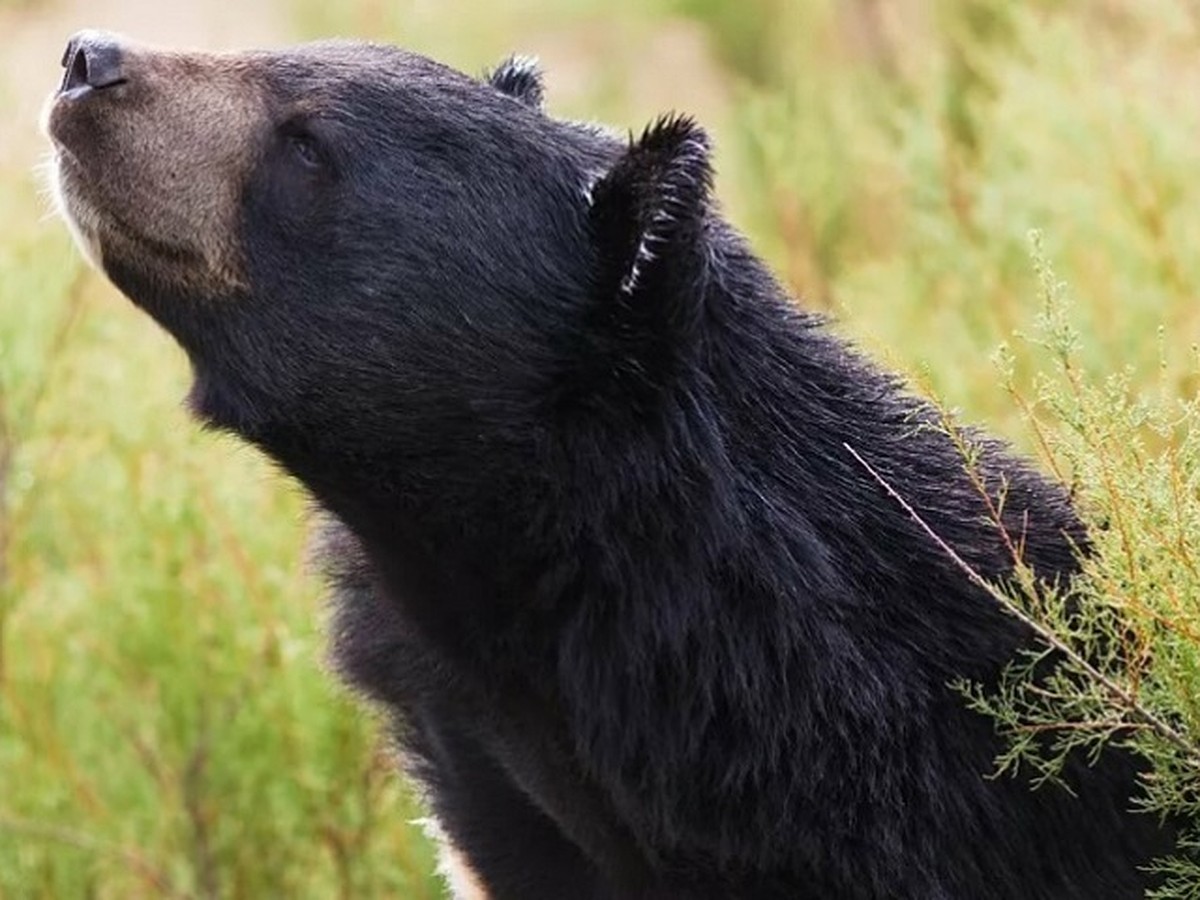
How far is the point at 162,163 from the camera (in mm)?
3428

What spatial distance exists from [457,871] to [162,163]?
132 centimetres

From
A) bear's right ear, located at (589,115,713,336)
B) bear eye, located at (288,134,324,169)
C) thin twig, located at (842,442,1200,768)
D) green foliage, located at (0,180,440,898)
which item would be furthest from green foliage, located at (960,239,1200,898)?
green foliage, located at (0,180,440,898)

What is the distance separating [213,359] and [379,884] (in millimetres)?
2292

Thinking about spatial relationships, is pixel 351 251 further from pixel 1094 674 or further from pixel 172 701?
pixel 172 701

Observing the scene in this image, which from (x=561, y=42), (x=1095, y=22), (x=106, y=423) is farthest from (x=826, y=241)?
(x=561, y=42)

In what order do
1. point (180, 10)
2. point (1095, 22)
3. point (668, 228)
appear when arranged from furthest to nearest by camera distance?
point (180, 10) < point (1095, 22) < point (668, 228)

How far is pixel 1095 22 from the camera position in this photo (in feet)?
28.6

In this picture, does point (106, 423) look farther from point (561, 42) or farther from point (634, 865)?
point (561, 42)

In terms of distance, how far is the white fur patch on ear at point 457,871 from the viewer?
150 inches

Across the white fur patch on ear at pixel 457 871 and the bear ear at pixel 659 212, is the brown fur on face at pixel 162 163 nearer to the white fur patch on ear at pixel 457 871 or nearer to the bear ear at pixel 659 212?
the bear ear at pixel 659 212

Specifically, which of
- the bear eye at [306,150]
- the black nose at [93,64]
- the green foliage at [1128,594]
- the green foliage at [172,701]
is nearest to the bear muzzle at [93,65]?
the black nose at [93,64]

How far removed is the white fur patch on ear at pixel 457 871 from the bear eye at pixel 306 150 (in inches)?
46.0

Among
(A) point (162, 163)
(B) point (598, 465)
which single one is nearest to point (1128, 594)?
(B) point (598, 465)

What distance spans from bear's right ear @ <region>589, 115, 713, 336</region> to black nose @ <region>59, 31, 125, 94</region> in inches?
30.0
